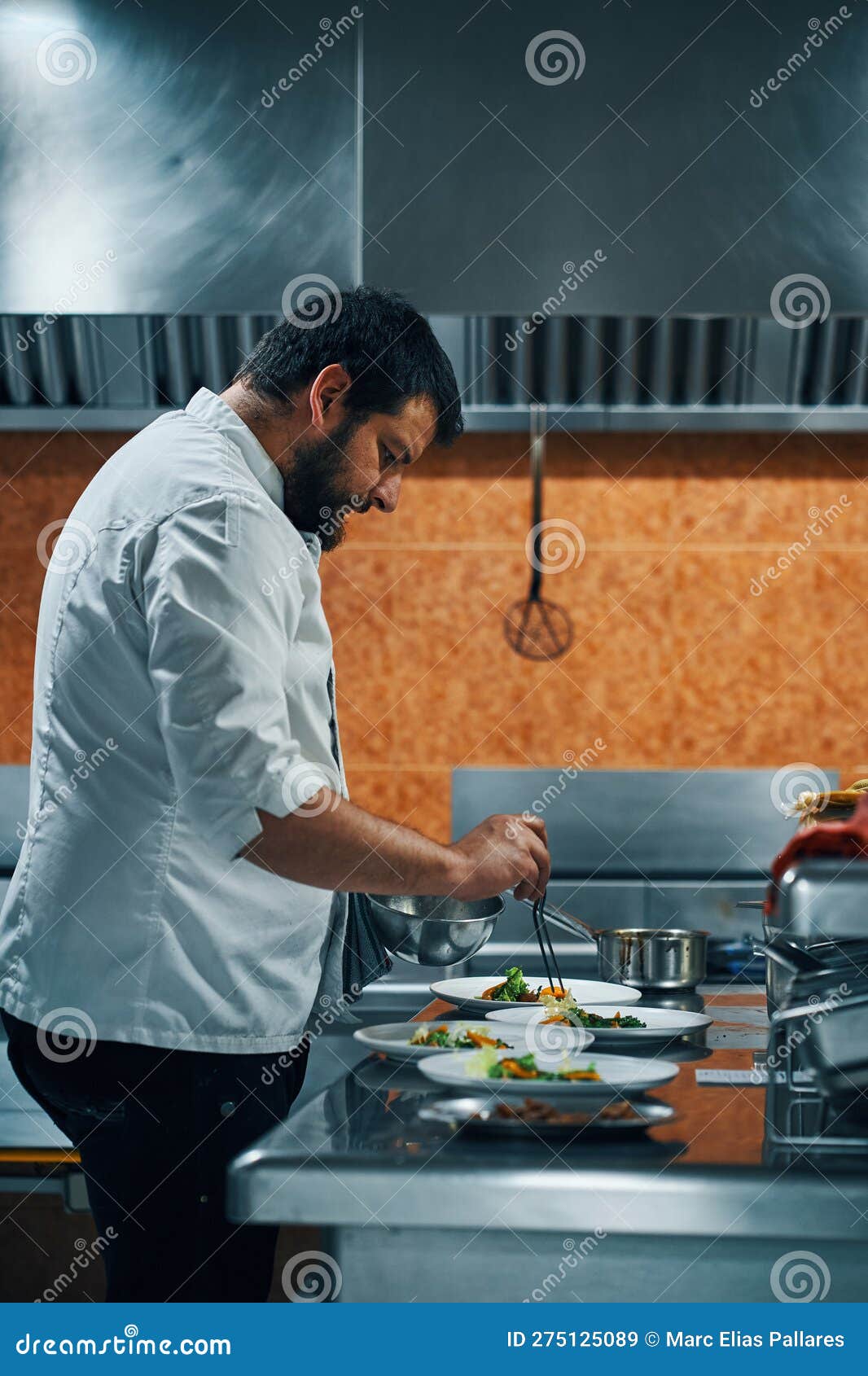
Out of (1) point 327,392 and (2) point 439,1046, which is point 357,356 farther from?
(2) point 439,1046

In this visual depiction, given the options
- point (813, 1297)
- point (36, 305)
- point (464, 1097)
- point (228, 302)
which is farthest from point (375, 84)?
point (813, 1297)

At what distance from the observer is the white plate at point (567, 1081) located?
0.84 m

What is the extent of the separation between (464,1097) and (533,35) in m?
1.54

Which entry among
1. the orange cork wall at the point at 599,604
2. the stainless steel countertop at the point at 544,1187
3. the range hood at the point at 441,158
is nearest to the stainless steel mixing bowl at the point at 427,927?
the stainless steel countertop at the point at 544,1187

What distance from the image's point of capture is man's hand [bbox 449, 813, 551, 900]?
1.10m

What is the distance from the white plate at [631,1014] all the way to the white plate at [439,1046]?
2 cm

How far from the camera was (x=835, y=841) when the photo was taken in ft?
3.22

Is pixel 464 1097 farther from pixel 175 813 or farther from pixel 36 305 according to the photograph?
pixel 36 305

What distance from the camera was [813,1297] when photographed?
2.44 feet

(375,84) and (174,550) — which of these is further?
(375,84)

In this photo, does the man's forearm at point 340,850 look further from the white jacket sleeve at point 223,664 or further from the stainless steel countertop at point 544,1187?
the stainless steel countertop at point 544,1187

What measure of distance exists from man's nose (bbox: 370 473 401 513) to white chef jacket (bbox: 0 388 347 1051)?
159 millimetres

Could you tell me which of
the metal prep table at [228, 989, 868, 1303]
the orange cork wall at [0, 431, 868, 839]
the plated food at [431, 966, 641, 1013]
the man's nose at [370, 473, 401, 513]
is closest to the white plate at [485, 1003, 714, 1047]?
the plated food at [431, 966, 641, 1013]

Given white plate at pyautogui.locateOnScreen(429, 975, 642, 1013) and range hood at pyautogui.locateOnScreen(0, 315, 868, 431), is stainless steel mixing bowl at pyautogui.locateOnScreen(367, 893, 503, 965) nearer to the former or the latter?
white plate at pyautogui.locateOnScreen(429, 975, 642, 1013)
